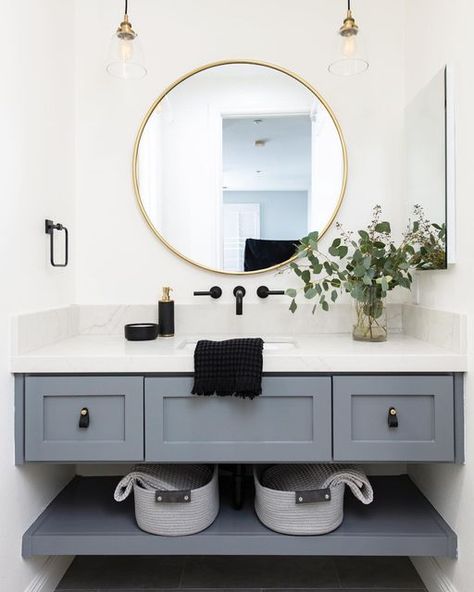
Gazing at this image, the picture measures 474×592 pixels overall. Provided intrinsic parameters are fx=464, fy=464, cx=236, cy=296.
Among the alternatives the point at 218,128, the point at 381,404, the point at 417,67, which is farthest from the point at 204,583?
the point at 417,67

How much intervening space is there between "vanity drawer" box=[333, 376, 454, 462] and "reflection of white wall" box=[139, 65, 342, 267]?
84 cm

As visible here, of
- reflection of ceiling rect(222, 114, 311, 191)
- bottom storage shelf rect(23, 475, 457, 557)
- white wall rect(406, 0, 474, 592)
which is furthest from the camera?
reflection of ceiling rect(222, 114, 311, 191)

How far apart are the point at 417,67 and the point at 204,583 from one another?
2.17 metres

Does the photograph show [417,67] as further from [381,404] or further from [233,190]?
[381,404]

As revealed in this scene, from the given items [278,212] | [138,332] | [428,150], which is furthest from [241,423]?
[428,150]

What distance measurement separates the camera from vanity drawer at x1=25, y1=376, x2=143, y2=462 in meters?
1.46

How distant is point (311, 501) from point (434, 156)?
1.27 meters

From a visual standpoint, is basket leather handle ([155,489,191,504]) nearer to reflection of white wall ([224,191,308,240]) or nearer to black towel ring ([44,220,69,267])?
black towel ring ([44,220,69,267])

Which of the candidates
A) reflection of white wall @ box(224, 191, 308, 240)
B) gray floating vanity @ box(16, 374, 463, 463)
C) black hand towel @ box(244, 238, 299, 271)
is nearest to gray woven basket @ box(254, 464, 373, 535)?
gray floating vanity @ box(16, 374, 463, 463)

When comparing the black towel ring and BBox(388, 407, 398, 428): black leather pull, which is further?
the black towel ring

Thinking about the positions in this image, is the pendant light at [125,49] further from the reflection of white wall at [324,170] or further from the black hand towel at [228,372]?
the black hand towel at [228,372]

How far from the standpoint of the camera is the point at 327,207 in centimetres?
203

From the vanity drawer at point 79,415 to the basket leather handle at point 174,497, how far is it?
0.57 ft

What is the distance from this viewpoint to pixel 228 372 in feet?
4.69
